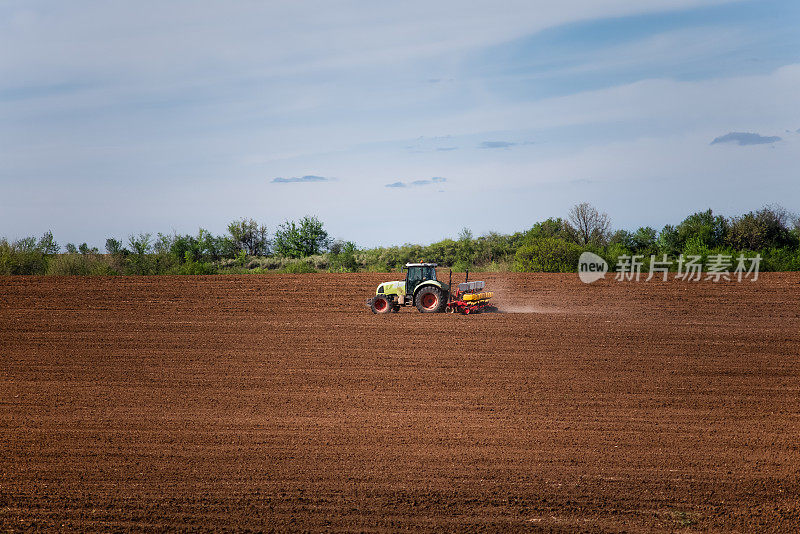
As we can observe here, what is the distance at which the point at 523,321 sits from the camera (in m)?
19.2

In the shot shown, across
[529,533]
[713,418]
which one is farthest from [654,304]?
[529,533]

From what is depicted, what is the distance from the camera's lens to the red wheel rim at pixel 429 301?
20062 mm

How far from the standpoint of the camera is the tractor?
786 inches

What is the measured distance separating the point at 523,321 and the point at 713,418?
28.8 ft

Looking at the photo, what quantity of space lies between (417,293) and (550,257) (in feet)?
50.7

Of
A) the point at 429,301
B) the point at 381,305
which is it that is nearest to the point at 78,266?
the point at 381,305

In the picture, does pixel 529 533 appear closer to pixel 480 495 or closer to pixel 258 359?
pixel 480 495

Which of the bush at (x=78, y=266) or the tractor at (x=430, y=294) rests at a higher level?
the bush at (x=78, y=266)

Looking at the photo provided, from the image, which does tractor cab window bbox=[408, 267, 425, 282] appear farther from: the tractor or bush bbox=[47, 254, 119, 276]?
bush bbox=[47, 254, 119, 276]

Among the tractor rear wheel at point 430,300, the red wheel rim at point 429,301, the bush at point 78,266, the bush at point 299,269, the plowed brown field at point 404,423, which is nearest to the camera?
the plowed brown field at point 404,423

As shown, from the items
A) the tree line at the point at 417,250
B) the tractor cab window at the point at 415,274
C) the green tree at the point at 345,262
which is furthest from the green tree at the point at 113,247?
the tractor cab window at the point at 415,274

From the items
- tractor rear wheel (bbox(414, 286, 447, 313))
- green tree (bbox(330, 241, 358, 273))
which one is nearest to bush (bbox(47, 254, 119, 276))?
green tree (bbox(330, 241, 358, 273))

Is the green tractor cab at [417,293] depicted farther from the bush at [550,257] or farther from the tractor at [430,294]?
the bush at [550,257]

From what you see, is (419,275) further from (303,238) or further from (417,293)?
(303,238)
